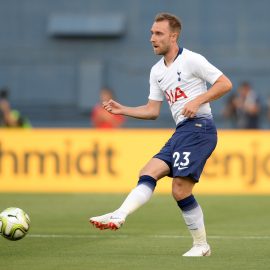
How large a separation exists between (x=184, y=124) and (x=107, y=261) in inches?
59.6

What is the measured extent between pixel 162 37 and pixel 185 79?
0.46 meters

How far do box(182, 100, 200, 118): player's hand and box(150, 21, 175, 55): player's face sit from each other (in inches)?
27.5

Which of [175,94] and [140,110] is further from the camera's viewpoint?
[140,110]

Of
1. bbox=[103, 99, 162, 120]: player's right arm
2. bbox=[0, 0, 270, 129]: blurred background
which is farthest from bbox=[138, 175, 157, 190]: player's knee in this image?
bbox=[0, 0, 270, 129]: blurred background

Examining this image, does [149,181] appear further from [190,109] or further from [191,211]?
[190,109]

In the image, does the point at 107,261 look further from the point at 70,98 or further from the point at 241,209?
the point at 70,98

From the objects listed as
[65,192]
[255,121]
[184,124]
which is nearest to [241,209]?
[65,192]

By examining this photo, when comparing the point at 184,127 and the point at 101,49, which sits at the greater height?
the point at 184,127

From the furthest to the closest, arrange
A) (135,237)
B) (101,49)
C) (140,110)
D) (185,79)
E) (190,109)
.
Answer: (101,49) < (135,237) < (140,110) < (185,79) < (190,109)

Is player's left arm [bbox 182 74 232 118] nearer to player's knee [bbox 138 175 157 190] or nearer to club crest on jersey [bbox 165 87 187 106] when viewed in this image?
club crest on jersey [bbox 165 87 187 106]

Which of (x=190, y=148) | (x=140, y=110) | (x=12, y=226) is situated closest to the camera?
(x=190, y=148)

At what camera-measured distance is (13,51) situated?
3288 cm

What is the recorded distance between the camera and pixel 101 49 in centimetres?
3312

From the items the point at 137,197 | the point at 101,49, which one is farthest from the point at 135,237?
the point at 101,49
